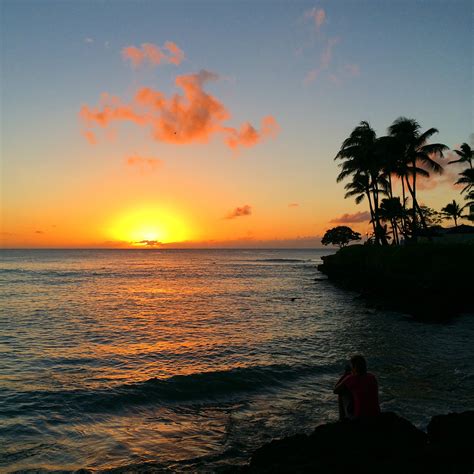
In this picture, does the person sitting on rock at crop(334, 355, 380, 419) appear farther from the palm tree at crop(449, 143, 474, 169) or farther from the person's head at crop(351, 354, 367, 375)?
the palm tree at crop(449, 143, 474, 169)

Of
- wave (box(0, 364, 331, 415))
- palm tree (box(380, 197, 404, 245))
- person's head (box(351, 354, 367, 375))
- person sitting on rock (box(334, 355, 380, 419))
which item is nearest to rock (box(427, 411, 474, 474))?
person sitting on rock (box(334, 355, 380, 419))

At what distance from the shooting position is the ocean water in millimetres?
8734

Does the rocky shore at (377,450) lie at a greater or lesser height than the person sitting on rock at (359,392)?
lesser

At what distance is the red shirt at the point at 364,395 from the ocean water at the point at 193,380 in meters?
2.64

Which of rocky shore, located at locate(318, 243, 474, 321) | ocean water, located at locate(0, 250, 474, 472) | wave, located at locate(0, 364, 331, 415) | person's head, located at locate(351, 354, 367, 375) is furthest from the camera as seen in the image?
rocky shore, located at locate(318, 243, 474, 321)

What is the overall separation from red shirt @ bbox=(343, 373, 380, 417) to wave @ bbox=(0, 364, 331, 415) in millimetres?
5643

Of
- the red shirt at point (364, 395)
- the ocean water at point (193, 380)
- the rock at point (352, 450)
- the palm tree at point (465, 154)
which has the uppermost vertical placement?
the palm tree at point (465, 154)

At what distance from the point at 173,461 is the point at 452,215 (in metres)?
72.5

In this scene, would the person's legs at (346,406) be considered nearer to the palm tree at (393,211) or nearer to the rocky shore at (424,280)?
the rocky shore at (424,280)

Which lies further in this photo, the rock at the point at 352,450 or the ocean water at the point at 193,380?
the ocean water at the point at 193,380

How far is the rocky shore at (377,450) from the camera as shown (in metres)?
5.61

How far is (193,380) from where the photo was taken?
13344mm

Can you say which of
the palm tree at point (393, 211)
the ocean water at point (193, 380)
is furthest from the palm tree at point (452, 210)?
the ocean water at point (193, 380)

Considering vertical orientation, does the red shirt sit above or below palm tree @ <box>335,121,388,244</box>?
below
